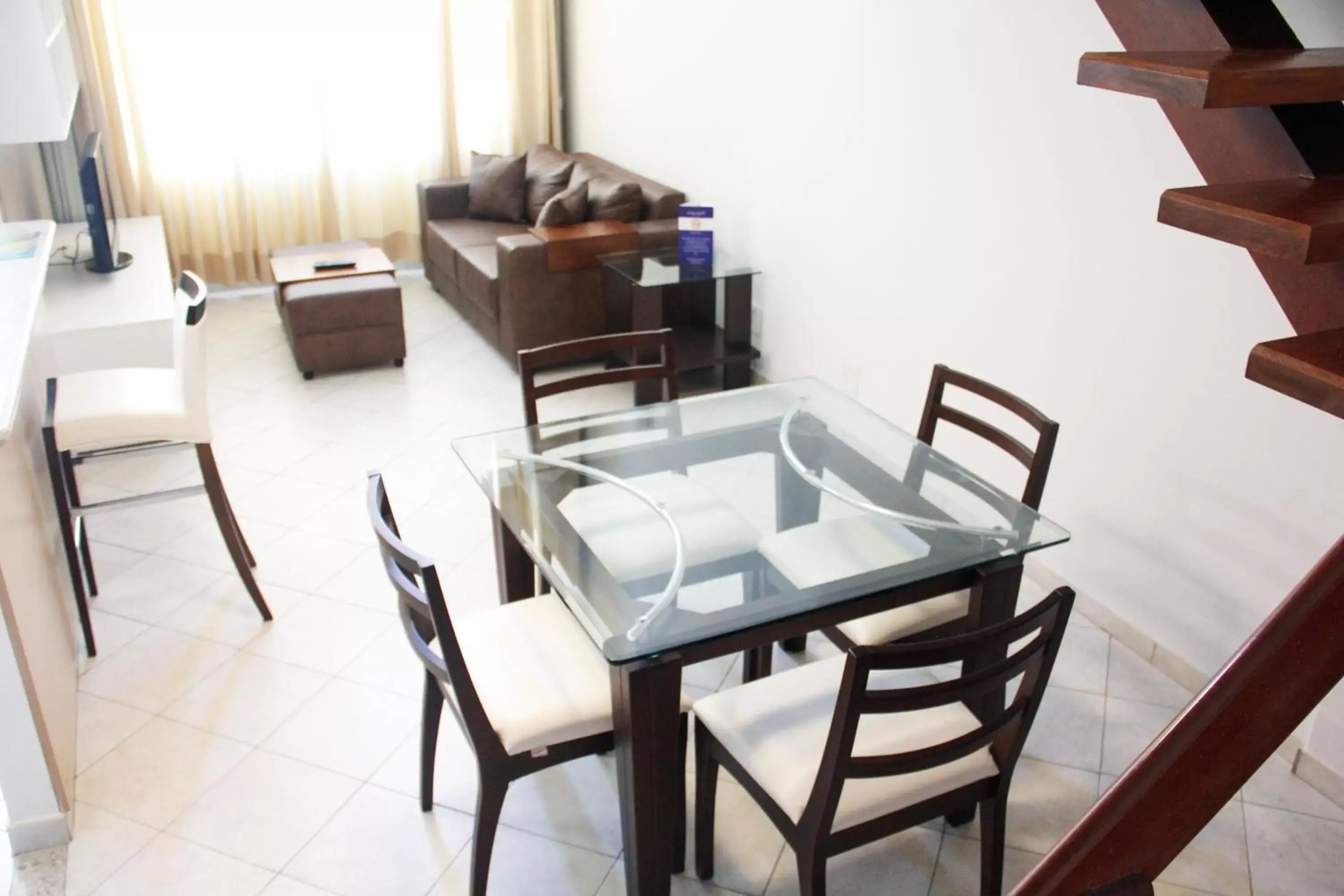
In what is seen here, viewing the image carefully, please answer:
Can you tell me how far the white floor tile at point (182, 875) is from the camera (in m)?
2.27

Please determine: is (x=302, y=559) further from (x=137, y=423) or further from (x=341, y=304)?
(x=341, y=304)

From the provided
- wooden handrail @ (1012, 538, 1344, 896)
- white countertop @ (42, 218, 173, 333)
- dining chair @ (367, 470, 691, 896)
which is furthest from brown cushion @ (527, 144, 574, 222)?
wooden handrail @ (1012, 538, 1344, 896)

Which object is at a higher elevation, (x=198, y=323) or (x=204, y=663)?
(x=198, y=323)

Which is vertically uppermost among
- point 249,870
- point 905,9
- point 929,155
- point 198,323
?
point 905,9

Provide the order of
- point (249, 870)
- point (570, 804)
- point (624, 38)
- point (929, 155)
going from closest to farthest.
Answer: point (249, 870)
point (570, 804)
point (929, 155)
point (624, 38)

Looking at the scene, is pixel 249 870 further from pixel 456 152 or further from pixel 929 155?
pixel 456 152

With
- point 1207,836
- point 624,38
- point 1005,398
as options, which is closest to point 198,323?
point 1005,398

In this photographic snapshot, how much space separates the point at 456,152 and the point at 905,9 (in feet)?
11.1

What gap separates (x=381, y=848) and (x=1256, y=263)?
2.03 m

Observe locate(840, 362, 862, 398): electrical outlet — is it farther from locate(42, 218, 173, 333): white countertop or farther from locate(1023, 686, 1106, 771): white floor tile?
locate(42, 218, 173, 333): white countertop

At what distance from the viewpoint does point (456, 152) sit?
6.21m

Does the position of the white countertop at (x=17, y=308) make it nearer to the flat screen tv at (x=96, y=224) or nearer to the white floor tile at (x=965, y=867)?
the flat screen tv at (x=96, y=224)

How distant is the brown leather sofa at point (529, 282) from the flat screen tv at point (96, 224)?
149 cm

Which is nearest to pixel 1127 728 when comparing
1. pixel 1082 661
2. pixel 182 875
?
pixel 1082 661
